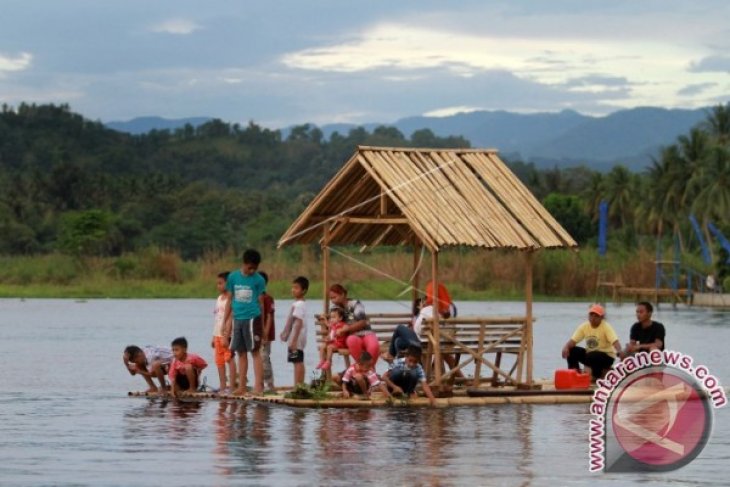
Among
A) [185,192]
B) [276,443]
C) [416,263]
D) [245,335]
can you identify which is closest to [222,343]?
[245,335]

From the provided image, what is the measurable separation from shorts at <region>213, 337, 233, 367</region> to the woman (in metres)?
1.34

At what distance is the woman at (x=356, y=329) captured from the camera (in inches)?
779

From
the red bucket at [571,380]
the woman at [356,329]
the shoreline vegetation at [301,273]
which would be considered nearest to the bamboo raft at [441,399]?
the red bucket at [571,380]

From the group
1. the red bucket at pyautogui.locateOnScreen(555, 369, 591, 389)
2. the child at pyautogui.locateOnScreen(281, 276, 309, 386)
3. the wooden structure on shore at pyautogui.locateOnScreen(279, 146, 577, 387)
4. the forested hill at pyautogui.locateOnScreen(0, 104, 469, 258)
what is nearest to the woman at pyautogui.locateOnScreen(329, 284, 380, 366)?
the child at pyautogui.locateOnScreen(281, 276, 309, 386)

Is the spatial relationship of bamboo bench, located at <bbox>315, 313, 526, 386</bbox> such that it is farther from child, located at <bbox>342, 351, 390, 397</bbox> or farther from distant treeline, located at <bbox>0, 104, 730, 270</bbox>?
distant treeline, located at <bbox>0, 104, 730, 270</bbox>

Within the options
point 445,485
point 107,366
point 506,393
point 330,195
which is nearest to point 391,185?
point 330,195

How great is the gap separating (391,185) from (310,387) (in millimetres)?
2562

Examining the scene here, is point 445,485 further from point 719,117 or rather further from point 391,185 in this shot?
point 719,117

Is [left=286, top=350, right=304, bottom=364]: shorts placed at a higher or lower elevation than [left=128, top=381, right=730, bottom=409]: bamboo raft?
higher

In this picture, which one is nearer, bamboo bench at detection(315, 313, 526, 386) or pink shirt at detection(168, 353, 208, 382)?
bamboo bench at detection(315, 313, 526, 386)

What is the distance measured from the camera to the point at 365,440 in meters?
16.0

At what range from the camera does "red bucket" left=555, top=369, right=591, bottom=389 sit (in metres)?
20.5

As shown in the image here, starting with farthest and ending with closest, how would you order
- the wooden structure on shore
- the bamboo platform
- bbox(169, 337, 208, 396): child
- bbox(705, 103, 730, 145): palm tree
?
bbox(705, 103, 730, 145): palm tree, bbox(169, 337, 208, 396): child, the wooden structure on shore, the bamboo platform

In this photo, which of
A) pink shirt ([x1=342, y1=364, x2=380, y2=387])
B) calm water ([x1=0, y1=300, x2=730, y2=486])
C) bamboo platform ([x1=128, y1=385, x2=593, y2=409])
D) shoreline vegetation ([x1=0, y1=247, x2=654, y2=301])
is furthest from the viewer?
shoreline vegetation ([x1=0, y1=247, x2=654, y2=301])
